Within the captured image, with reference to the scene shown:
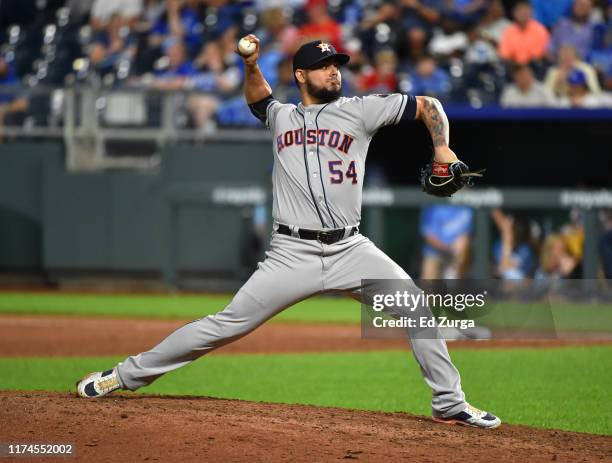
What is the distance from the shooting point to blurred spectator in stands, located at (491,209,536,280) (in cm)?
1383

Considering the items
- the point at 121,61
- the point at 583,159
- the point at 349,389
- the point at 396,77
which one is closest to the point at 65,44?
the point at 121,61

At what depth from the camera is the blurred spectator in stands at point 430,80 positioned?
46.6 ft

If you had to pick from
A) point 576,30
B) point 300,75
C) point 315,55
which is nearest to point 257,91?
point 300,75

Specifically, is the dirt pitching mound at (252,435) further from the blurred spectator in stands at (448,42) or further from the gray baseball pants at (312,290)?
the blurred spectator in stands at (448,42)

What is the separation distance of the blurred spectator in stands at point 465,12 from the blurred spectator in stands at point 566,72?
1.54 meters

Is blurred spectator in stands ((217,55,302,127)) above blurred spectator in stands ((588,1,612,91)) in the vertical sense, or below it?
below

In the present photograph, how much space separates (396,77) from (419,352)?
31.1 feet

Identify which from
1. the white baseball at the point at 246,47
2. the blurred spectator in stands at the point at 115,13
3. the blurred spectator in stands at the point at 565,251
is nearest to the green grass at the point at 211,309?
the blurred spectator in stands at the point at 565,251

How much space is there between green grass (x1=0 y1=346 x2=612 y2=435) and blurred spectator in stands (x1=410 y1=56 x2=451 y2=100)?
4721 millimetres

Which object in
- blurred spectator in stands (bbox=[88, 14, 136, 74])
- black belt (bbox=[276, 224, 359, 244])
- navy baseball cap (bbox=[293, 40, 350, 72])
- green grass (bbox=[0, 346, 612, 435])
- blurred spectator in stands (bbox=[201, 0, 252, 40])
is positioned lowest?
green grass (bbox=[0, 346, 612, 435])

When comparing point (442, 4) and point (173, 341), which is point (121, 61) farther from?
point (173, 341)

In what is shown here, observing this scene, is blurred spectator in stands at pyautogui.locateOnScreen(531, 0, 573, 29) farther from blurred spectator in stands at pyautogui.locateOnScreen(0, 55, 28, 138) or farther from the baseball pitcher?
the baseball pitcher

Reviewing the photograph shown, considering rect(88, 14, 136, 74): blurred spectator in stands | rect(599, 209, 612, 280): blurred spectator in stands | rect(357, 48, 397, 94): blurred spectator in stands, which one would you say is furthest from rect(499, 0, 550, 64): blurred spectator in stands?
rect(88, 14, 136, 74): blurred spectator in stands

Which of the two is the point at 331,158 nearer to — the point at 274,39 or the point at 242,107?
the point at 242,107
